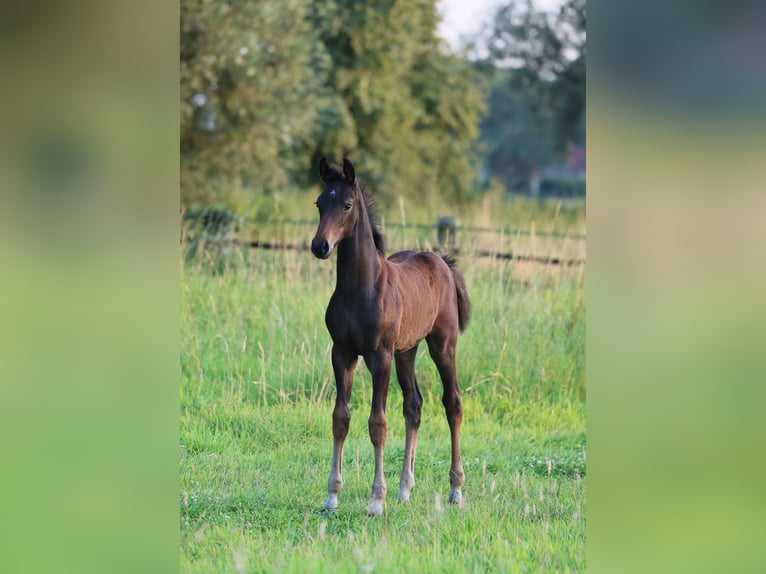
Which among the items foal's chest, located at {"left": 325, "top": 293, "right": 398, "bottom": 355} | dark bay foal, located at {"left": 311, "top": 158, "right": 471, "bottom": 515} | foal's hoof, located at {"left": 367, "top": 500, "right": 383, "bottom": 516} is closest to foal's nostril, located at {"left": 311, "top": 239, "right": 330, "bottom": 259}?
dark bay foal, located at {"left": 311, "top": 158, "right": 471, "bottom": 515}

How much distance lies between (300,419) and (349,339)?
2.11 m

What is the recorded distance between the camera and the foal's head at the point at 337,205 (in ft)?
14.3

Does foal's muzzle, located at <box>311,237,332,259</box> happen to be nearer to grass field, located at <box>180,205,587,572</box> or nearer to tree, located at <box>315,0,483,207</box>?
grass field, located at <box>180,205,587,572</box>

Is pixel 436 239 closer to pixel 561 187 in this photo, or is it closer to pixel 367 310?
pixel 367 310

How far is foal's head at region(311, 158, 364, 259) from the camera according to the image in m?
4.35

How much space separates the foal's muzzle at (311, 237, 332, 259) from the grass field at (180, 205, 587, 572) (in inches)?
52.2

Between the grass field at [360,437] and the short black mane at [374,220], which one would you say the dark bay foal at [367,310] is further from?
the grass field at [360,437]

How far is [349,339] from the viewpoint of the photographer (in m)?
4.71

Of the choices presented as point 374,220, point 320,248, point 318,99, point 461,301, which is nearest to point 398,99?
point 318,99

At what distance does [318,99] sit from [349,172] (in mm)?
16076

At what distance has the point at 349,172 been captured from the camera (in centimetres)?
446

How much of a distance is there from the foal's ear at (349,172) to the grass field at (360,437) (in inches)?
66.6
